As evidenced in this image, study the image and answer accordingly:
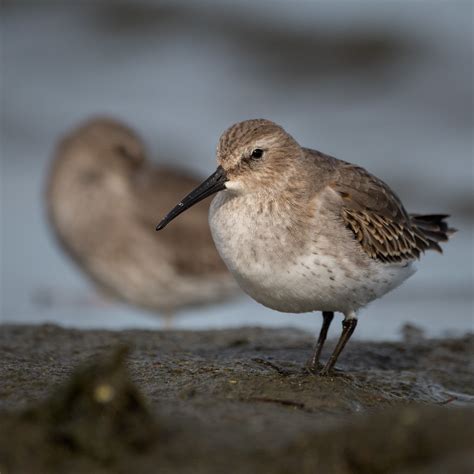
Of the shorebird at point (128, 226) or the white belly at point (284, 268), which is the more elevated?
the shorebird at point (128, 226)

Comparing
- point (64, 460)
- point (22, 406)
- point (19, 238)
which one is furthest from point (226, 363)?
point (19, 238)

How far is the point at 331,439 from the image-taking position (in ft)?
12.1

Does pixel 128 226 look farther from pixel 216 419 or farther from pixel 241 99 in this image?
pixel 241 99

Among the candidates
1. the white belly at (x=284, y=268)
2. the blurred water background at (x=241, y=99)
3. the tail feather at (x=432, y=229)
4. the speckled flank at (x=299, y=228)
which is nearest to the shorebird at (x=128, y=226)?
the blurred water background at (x=241, y=99)

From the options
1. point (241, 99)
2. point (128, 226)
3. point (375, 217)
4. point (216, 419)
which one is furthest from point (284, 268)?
point (241, 99)

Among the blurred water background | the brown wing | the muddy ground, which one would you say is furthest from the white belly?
the blurred water background

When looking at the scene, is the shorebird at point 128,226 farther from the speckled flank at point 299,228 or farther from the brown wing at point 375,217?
the speckled flank at point 299,228

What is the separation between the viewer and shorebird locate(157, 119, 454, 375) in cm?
510

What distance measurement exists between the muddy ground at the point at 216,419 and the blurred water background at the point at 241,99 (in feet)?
10.8

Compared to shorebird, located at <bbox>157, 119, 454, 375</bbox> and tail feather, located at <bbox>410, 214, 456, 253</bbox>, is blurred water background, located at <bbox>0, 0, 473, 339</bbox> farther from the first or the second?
shorebird, located at <bbox>157, 119, 454, 375</bbox>

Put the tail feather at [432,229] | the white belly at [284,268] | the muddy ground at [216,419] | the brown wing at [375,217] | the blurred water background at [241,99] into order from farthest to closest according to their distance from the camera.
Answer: the blurred water background at [241,99] < the tail feather at [432,229] < the brown wing at [375,217] < the white belly at [284,268] < the muddy ground at [216,419]

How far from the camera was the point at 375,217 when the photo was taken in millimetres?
5680

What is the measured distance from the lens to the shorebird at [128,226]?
8.93 metres

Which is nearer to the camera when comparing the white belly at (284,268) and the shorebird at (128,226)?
the white belly at (284,268)
